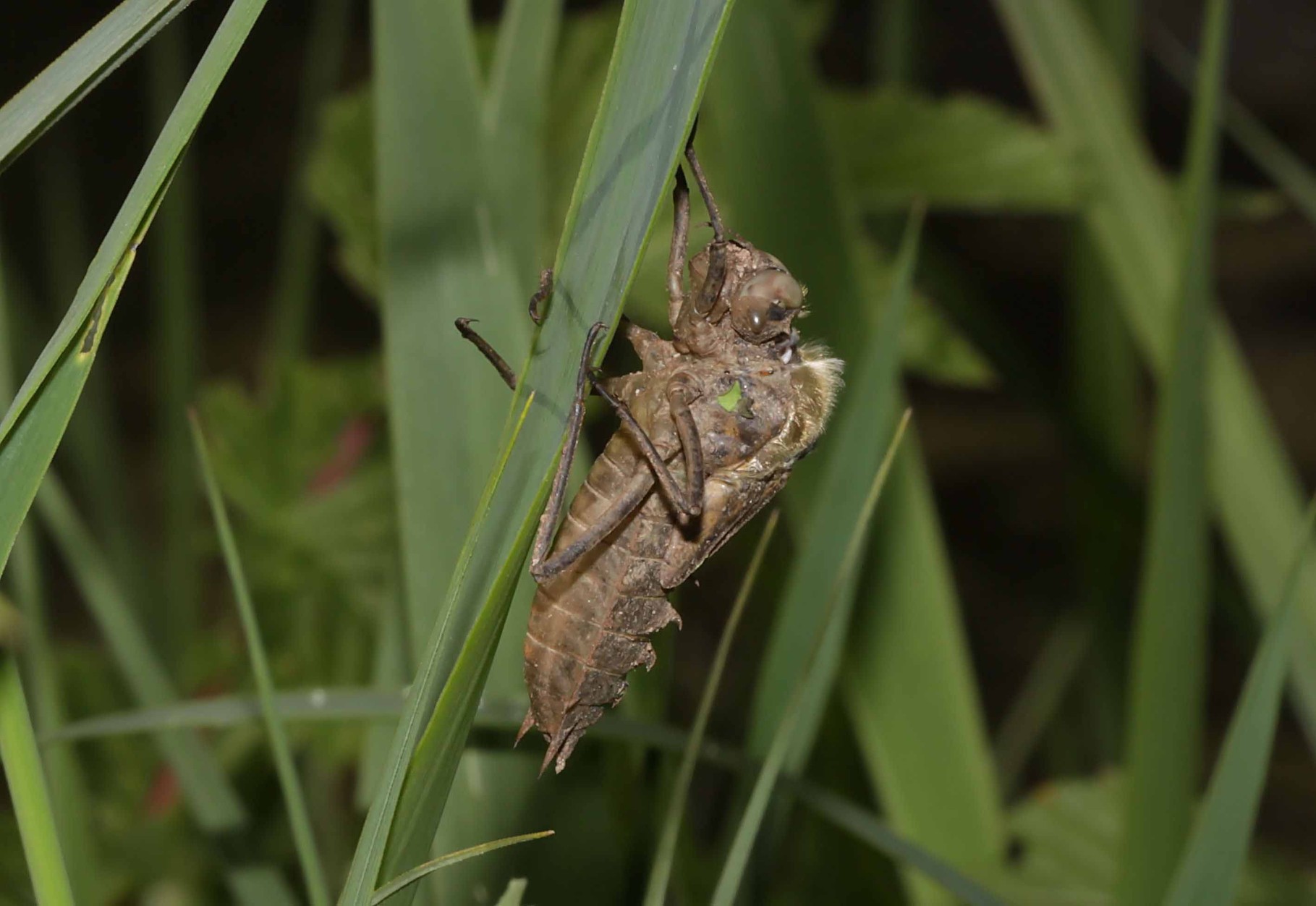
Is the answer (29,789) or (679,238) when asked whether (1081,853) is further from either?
(29,789)

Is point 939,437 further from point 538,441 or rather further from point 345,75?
point 538,441

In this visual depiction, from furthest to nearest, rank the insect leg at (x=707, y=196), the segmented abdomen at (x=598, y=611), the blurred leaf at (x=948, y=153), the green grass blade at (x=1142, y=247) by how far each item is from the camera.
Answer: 1. the blurred leaf at (x=948, y=153)
2. the green grass blade at (x=1142, y=247)
3. the insect leg at (x=707, y=196)
4. the segmented abdomen at (x=598, y=611)

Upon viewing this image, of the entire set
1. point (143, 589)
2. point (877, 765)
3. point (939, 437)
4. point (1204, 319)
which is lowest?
point (939, 437)

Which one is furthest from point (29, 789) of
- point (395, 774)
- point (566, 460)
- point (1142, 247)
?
point (1142, 247)

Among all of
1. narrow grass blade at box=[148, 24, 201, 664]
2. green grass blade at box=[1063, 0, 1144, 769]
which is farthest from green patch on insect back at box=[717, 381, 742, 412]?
narrow grass blade at box=[148, 24, 201, 664]

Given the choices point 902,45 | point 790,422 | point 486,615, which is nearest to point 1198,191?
point 790,422

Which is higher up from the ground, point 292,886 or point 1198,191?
point 1198,191

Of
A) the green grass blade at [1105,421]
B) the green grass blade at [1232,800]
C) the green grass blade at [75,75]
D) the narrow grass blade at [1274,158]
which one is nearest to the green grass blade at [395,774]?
the green grass blade at [75,75]

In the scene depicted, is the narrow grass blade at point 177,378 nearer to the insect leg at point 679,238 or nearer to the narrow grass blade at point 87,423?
the narrow grass blade at point 87,423
